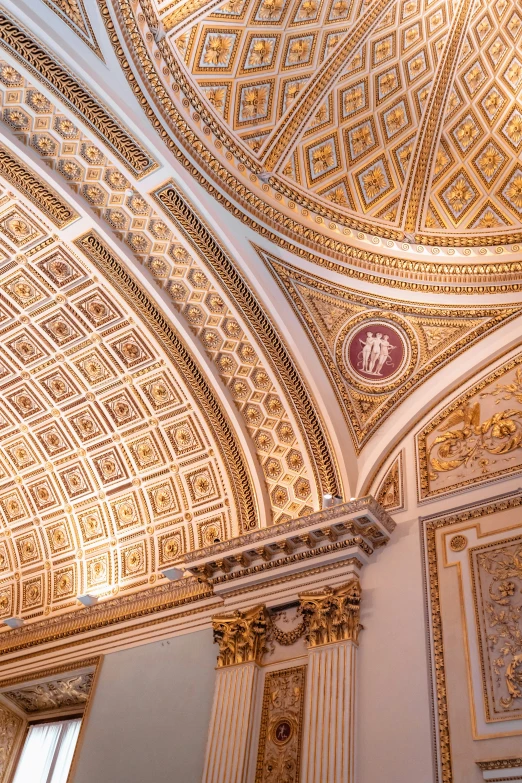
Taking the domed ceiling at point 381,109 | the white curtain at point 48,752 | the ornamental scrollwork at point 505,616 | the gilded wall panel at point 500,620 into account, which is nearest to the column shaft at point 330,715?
the gilded wall panel at point 500,620

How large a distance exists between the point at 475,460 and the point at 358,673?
10.4ft

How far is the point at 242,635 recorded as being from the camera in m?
10.6

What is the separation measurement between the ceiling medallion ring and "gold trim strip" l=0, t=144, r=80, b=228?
440cm

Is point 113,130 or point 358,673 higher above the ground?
point 113,130

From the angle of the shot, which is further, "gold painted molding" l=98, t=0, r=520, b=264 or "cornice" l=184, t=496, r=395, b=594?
"cornice" l=184, t=496, r=395, b=594

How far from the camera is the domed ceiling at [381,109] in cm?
1169

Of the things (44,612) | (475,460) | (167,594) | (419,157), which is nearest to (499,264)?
(419,157)

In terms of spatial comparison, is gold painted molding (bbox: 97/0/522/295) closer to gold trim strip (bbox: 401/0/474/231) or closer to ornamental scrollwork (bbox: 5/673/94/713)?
gold trim strip (bbox: 401/0/474/231)

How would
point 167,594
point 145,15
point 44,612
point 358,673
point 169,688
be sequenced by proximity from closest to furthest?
point 358,673 < point 145,15 < point 169,688 < point 167,594 < point 44,612

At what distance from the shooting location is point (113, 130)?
10.5m

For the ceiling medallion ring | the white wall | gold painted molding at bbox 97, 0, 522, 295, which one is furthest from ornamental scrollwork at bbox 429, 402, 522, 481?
the white wall

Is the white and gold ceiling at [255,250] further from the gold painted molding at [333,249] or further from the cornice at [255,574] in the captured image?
the cornice at [255,574]

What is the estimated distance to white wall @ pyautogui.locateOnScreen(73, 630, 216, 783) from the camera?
10445 millimetres

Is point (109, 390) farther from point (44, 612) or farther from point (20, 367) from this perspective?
point (44, 612)
